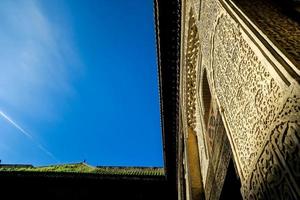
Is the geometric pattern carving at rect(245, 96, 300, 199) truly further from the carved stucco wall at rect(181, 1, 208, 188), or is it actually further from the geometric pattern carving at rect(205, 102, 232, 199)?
the carved stucco wall at rect(181, 1, 208, 188)

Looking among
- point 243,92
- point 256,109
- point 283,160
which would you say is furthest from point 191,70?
point 283,160

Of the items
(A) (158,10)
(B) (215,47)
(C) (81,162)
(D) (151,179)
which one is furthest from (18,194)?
(B) (215,47)

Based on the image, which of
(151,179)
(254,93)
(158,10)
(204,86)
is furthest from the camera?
(151,179)

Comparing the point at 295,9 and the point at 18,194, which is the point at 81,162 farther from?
→ the point at 295,9

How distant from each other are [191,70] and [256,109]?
3.17 meters

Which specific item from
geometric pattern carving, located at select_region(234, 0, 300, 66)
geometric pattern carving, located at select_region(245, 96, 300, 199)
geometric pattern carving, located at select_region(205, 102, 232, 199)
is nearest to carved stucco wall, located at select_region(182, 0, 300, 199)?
geometric pattern carving, located at select_region(245, 96, 300, 199)

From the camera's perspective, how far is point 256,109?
1730 millimetres

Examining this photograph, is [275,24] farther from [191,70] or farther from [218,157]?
[191,70]

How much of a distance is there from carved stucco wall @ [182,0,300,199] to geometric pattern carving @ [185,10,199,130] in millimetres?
1772

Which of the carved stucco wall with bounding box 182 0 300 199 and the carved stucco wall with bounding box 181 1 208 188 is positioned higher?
the carved stucco wall with bounding box 181 1 208 188

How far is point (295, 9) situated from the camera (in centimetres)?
264

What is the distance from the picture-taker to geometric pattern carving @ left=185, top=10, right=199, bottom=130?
14.7 feet

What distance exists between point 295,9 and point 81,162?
8.74 m

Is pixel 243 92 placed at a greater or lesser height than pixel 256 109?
greater
